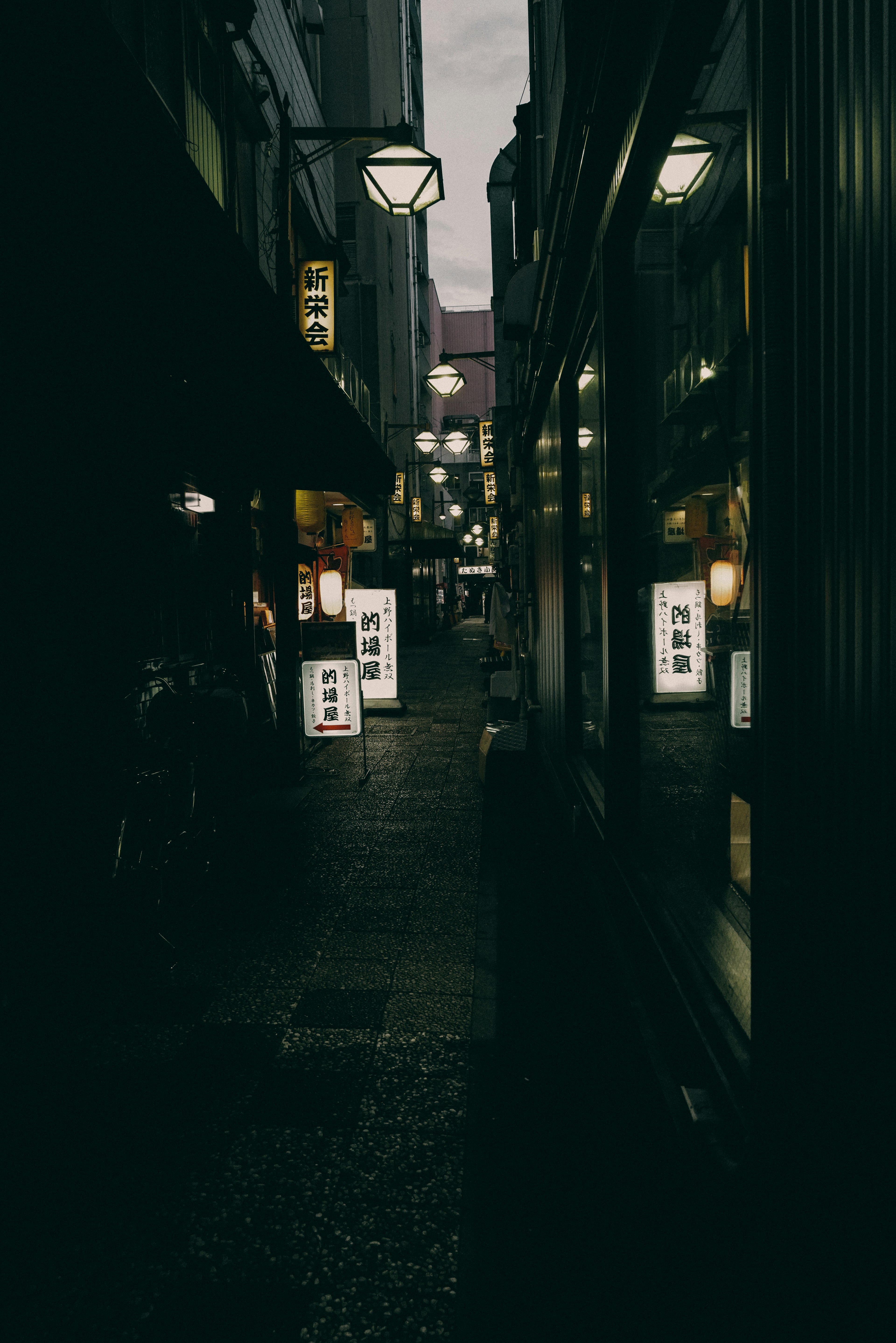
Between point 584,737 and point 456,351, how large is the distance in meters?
87.4

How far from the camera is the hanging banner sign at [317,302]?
1544 centimetres

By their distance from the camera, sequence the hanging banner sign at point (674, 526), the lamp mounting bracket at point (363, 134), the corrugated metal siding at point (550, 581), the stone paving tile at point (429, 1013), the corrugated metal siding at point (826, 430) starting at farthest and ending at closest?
1. the hanging banner sign at point (674, 526)
2. the lamp mounting bracket at point (363, 134)
3. the corrugated metal siding at point (550, 581)
4. the stone paving tile at point (429, 1013)
5. the corrugated metal siding at point (826, 430)

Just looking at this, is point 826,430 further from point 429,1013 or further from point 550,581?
point 550,581

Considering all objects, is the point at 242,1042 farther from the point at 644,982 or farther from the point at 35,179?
the point at 35,179

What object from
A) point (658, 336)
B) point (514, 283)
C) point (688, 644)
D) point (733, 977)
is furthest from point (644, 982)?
point (658, 336)

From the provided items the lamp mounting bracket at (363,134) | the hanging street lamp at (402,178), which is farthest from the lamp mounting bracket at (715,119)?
the lamp mounting bracket at (363,134)

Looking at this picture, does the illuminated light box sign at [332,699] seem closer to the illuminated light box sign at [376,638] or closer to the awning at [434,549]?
the illuminated light box sign at [376,638]

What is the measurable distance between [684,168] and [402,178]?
4.46 meters

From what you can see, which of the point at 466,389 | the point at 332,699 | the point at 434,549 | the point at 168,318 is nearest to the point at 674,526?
the point at 332,699

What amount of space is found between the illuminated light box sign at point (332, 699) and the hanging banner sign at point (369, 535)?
9.83m

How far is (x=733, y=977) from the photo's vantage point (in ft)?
11.3

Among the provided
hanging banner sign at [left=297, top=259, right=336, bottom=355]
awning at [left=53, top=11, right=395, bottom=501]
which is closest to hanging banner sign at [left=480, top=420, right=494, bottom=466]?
hanging banner sign at [left=297, top=259, right=336, bottom=355]

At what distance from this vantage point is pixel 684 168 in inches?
247

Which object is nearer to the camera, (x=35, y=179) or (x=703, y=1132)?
(x=703, y=1132)
